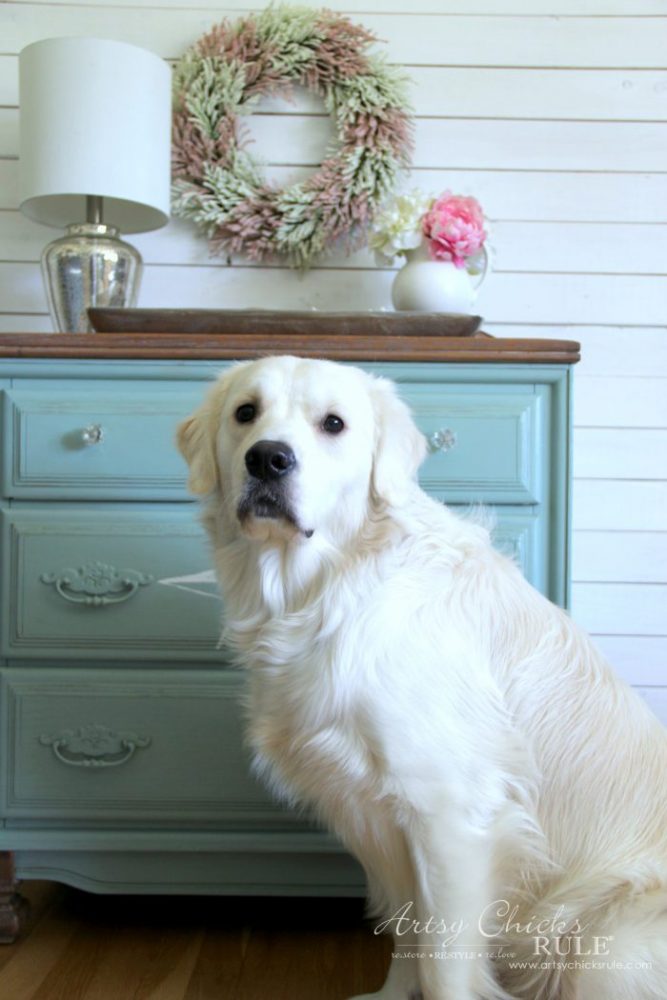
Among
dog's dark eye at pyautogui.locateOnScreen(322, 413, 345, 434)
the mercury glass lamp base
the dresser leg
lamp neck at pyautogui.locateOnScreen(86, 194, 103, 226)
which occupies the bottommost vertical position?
the dresser leg

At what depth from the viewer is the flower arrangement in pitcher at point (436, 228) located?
6.97 feet

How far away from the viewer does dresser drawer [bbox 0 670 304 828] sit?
180cm

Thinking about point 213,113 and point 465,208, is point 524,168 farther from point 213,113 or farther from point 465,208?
point 213,113

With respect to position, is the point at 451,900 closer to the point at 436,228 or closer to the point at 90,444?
the point at 90,444

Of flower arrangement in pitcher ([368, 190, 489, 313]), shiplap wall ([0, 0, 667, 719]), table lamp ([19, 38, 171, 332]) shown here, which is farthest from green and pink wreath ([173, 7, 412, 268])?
flower arrangement in pitcher ([368, 190, 489, 313])

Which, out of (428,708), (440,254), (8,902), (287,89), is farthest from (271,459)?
(287,89)

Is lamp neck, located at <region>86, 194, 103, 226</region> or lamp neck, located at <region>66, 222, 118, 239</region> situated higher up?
lamp neck, located at <region>86, 194, 103, 226</region>

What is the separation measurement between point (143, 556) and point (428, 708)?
68 centimetres

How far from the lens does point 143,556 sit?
181 centimetres

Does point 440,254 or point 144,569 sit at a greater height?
point 440,254

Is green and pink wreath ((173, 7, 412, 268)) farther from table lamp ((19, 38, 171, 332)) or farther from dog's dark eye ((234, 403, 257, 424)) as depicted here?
dog's dark eye ((234, 403, 257, 424))

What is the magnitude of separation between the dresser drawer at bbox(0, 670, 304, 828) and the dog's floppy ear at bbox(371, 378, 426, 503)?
549mm

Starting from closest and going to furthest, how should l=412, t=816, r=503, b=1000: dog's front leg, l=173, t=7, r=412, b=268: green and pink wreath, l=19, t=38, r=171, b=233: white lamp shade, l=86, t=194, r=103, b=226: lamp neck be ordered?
l=412, t=816, r=503, b=1000: dog's front leg, l=19, t=38, r=171, b=233: white lamp shade, l=86, t=194, r=103, b=226: lamp neck, l=173, t=7, r=412, b=268: green and pink wreath

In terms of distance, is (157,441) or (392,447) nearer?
(392,447)
